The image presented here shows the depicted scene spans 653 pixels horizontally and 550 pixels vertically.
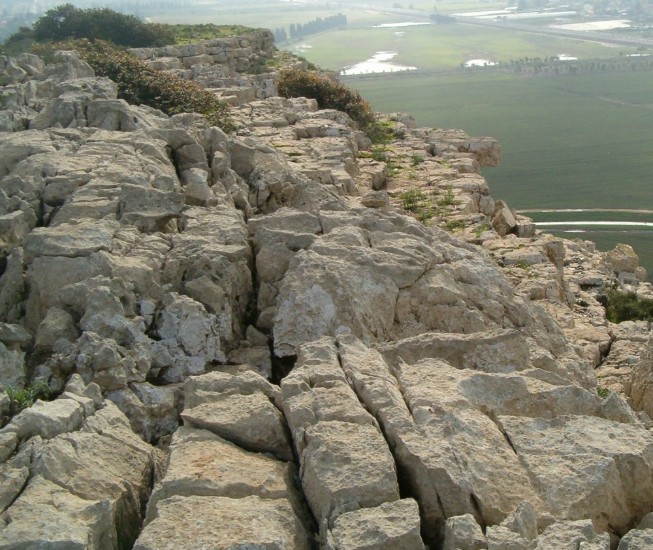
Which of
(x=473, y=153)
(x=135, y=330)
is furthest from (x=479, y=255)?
(x=473, y=153)

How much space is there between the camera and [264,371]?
977cm

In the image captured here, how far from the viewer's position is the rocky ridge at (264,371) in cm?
635

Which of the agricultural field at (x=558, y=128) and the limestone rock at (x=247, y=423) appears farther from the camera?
the agricultural field at (x=558, y=128)

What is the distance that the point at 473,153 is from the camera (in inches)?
1107

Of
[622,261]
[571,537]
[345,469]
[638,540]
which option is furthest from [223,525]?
[622,261]

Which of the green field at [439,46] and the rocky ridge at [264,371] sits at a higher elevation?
the rocky ridge at [264,371]

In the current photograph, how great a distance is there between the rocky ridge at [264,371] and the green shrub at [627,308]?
2.89 metres

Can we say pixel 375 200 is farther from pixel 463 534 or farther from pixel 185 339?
pixel 463 534

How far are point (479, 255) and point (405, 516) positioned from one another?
269 inches

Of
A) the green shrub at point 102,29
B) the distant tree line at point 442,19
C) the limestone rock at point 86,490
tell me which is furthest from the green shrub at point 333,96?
the distant tree line at point 442,19

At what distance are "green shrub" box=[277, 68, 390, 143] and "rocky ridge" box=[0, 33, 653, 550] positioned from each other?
43.6 ft

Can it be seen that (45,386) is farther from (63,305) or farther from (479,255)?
(479,255)

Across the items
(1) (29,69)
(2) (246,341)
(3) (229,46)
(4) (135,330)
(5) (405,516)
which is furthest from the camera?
(3) (229,46)

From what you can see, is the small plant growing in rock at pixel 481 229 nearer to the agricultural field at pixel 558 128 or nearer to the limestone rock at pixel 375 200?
→ the limestone rock at pixel 375 200
